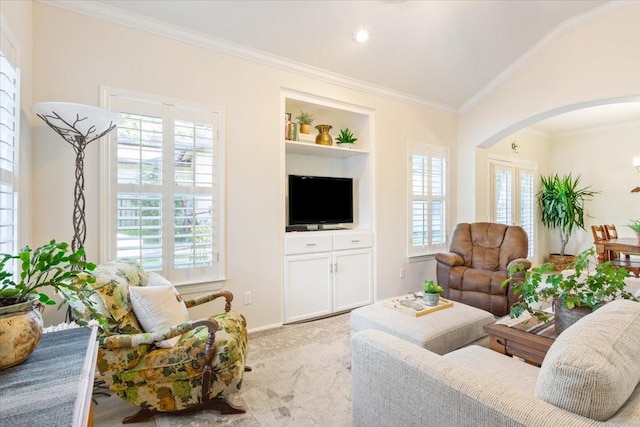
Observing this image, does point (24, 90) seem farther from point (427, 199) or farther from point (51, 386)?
point (427, 199)

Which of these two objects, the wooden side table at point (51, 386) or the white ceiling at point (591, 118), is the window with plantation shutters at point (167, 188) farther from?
the white ceiling at point (591, 118)

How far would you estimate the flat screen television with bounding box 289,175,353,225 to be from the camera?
362cm

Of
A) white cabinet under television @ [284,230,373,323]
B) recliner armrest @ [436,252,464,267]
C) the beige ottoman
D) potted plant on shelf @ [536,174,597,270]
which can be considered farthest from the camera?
potted plant on shelf @ [536,174,597,270]

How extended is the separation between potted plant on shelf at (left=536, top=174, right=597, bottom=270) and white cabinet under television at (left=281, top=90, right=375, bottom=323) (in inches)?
171

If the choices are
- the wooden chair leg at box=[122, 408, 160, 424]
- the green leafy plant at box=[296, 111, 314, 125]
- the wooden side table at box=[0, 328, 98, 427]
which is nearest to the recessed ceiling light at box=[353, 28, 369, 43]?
the green leafy plant at box=[296, 111, 314, 125]

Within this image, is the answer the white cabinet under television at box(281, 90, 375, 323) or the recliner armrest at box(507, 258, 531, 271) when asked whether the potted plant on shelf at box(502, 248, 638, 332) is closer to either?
the recliner armrest at box(507, 258, 531, 271)

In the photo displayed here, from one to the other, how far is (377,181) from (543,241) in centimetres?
478

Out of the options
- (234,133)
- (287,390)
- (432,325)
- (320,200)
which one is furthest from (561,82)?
(287,390)

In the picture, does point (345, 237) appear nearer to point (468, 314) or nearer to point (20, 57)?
point (468, 314)

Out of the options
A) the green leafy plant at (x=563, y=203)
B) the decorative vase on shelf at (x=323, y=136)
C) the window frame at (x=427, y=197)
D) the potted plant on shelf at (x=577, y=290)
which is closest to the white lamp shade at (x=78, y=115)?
the decorative vase on shelf at (x=323, y=136)

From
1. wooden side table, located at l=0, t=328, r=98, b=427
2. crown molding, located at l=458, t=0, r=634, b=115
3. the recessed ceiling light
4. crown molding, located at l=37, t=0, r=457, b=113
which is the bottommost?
wooden side table, located at l=0, t=328, r=98, b=427

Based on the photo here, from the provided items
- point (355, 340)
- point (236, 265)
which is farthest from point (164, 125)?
point (355, 340)

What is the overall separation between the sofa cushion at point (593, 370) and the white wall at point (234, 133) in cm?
257

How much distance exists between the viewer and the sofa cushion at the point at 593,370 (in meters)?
0.83
